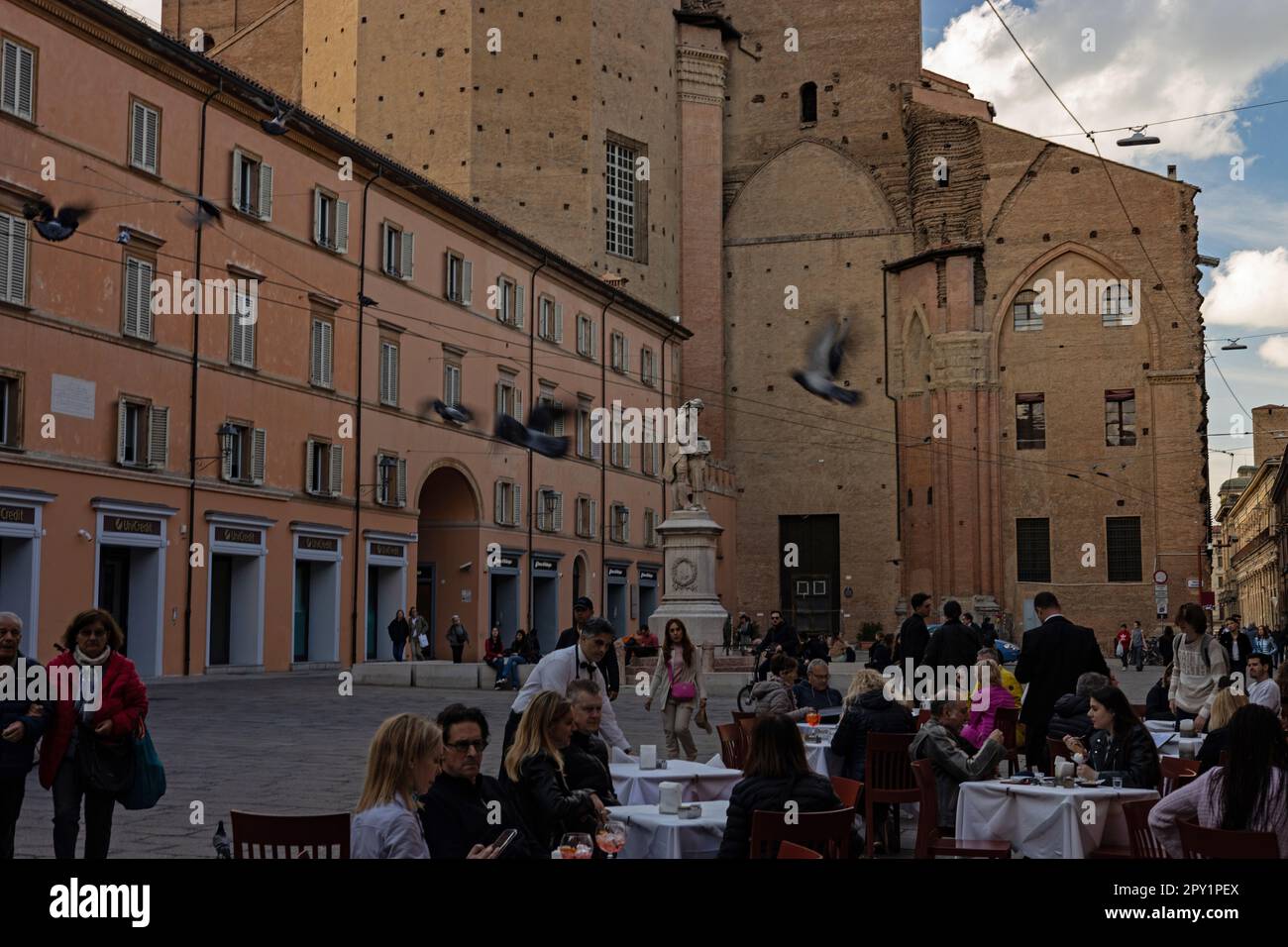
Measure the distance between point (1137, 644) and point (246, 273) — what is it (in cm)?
2337

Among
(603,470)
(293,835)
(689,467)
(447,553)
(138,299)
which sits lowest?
(293,835)

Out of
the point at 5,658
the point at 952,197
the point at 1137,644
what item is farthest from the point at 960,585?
the point at 5,658

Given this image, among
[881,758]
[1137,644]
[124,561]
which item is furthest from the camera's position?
[1137,644]

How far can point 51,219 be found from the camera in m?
20.9

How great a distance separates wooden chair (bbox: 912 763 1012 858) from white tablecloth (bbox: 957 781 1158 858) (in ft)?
0.42

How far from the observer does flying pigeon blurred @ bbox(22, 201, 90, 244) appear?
2062cm

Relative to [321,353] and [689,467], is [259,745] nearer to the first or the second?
[689,467]

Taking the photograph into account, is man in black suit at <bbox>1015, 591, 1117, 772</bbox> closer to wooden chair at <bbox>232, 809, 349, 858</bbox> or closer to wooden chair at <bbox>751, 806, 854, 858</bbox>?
wooden chair at <bbox>751, 806, 854, 858</bbox>

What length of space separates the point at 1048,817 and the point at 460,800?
3.16 m

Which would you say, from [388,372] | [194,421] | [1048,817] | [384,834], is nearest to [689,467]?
[194,421]

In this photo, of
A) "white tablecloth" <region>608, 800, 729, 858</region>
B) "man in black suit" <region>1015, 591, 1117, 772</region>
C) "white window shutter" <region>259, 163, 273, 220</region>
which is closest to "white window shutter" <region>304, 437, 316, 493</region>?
"white window shutter" <region>259, 163, 273, 220</region>

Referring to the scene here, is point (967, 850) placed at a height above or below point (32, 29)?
below
